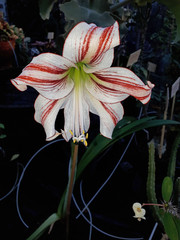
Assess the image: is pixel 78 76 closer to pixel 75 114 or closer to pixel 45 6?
pixel 75 114

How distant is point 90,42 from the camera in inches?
13.3

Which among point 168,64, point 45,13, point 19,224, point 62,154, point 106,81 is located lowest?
point 19,224

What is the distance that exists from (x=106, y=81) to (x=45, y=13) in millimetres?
237

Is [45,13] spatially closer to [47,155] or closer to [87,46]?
[87,46]

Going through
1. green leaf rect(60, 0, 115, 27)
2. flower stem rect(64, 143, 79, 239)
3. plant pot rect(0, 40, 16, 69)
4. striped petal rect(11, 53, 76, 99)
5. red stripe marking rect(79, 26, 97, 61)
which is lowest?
flower stem rect(64, 143, 79, 239)

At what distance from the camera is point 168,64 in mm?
1141

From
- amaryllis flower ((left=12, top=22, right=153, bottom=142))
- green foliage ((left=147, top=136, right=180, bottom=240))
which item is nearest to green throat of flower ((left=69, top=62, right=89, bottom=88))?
amaryllis flower ((left=12, top=22, right=153, bottom=142))

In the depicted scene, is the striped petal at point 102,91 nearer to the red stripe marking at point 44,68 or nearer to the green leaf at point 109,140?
the red stripe marking at point 44,68

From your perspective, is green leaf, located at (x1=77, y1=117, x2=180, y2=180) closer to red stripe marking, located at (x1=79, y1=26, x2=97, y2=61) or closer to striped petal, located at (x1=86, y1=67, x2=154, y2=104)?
striped petal, located at (x1=86, y1=67, x2=154, y2=104)

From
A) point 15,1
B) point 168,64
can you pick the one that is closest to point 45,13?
point 168,64

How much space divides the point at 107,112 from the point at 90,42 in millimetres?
160

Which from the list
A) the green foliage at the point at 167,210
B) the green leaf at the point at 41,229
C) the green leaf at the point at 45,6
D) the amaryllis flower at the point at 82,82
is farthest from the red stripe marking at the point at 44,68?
the green leaf at the point at 41,229

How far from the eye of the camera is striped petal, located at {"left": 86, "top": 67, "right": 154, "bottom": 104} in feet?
1.20

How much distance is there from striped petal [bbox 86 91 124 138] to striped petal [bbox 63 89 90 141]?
2 cm
